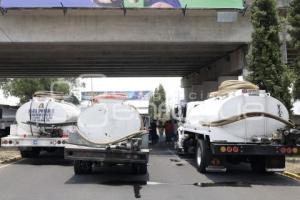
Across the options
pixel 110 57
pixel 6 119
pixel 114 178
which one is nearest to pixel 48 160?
pixel 114 178

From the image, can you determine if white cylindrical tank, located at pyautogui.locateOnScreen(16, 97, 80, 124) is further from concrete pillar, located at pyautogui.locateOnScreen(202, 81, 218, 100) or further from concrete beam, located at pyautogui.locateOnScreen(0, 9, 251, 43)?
concrete pillar, located at pyautogui.locateOnScreen(202, 81, 218, 100)

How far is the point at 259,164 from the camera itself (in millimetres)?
16422

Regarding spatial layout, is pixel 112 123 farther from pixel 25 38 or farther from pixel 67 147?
pixel 25 38

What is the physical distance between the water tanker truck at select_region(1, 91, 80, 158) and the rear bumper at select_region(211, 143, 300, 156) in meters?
6.68

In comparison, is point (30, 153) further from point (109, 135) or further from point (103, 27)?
point (103, 27)

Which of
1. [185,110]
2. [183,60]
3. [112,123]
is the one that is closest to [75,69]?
[183,60]

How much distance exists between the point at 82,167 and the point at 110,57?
61.8ft

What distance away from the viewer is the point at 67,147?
14.1m

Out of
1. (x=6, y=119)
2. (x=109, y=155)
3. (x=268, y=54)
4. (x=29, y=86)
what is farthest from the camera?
(x=29, y=86)

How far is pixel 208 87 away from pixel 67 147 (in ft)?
91.4

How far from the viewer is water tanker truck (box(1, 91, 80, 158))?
61.7 ft

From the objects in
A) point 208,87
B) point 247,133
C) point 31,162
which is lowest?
point 31,162

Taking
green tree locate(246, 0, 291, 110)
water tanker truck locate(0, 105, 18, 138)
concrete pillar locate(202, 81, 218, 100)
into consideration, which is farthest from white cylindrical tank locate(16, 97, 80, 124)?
concrete pillar locate(202, 81, 218, 100)

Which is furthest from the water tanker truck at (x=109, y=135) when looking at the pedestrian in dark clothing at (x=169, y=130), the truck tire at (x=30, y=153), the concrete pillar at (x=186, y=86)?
the concrete pillar at (x=186, y=86)
